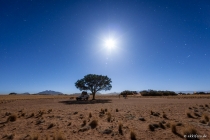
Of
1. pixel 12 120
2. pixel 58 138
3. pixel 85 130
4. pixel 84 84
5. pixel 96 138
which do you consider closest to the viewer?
pixel 58 138

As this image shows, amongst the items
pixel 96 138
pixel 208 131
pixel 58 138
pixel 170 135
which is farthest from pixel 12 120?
pixel 208 131

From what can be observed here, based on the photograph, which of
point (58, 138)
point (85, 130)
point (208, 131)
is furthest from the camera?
point (85, 130)

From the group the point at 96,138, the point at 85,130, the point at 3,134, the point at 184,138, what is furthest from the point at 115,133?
the point at 3,134

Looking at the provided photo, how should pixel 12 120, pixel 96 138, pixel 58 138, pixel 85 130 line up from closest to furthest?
pixel 58 138 → pixel 96 138 → pixel 85 130 → pixel 12 120

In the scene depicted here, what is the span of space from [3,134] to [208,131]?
46.8 ft

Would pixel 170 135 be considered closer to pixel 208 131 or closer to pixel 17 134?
pixel 208 131

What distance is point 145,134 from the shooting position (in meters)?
10.4

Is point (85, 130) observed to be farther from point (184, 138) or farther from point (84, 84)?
point (84, 84)

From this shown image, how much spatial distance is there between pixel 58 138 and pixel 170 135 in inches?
279

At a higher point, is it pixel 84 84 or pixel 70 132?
pixel 84 84

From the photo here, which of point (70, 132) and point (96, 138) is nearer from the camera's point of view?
point (96, 138)

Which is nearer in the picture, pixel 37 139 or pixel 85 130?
pixel 37 139

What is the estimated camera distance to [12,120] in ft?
50.7

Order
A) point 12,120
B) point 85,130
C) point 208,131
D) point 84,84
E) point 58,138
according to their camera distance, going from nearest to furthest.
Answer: point 58,138
point 208,131
point 85,130
point 12,120
point 84,84
